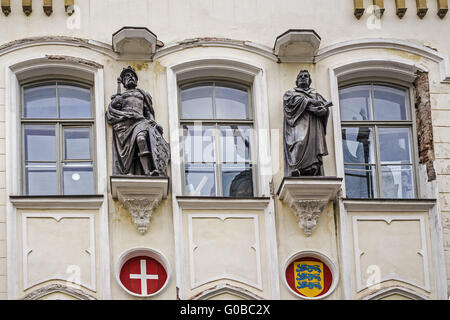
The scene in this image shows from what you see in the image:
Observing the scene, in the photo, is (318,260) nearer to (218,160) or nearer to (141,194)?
(218,160)

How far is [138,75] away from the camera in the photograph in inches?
736

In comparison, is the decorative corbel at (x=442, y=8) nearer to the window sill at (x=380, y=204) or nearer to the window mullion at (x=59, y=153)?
the window sill at (x=380, y=204)

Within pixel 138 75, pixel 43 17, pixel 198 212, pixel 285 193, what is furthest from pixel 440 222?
pixel 43 17

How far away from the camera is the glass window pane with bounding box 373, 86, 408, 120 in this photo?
19.2 metres

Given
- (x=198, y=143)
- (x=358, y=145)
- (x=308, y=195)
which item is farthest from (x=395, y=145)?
(x=198, y=143)

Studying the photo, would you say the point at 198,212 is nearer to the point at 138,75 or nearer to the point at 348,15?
the point at 138,75

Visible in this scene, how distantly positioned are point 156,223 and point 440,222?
3.76 meters

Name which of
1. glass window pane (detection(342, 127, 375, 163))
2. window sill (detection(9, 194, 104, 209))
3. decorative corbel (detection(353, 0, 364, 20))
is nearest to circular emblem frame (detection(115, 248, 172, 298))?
window sill (detection(9, 194, 104, 209))

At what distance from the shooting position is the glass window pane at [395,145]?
18953 millimetres

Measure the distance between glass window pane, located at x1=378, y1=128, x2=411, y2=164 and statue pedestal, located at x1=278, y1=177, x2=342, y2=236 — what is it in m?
1.21

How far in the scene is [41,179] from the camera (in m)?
18.3

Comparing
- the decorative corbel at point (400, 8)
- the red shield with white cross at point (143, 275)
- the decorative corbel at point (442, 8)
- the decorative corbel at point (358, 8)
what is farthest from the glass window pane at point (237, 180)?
the decorative corbel at point (442, 8)

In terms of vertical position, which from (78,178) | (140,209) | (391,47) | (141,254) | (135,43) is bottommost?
(141,254)

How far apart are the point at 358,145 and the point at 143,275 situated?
3.57 meters
